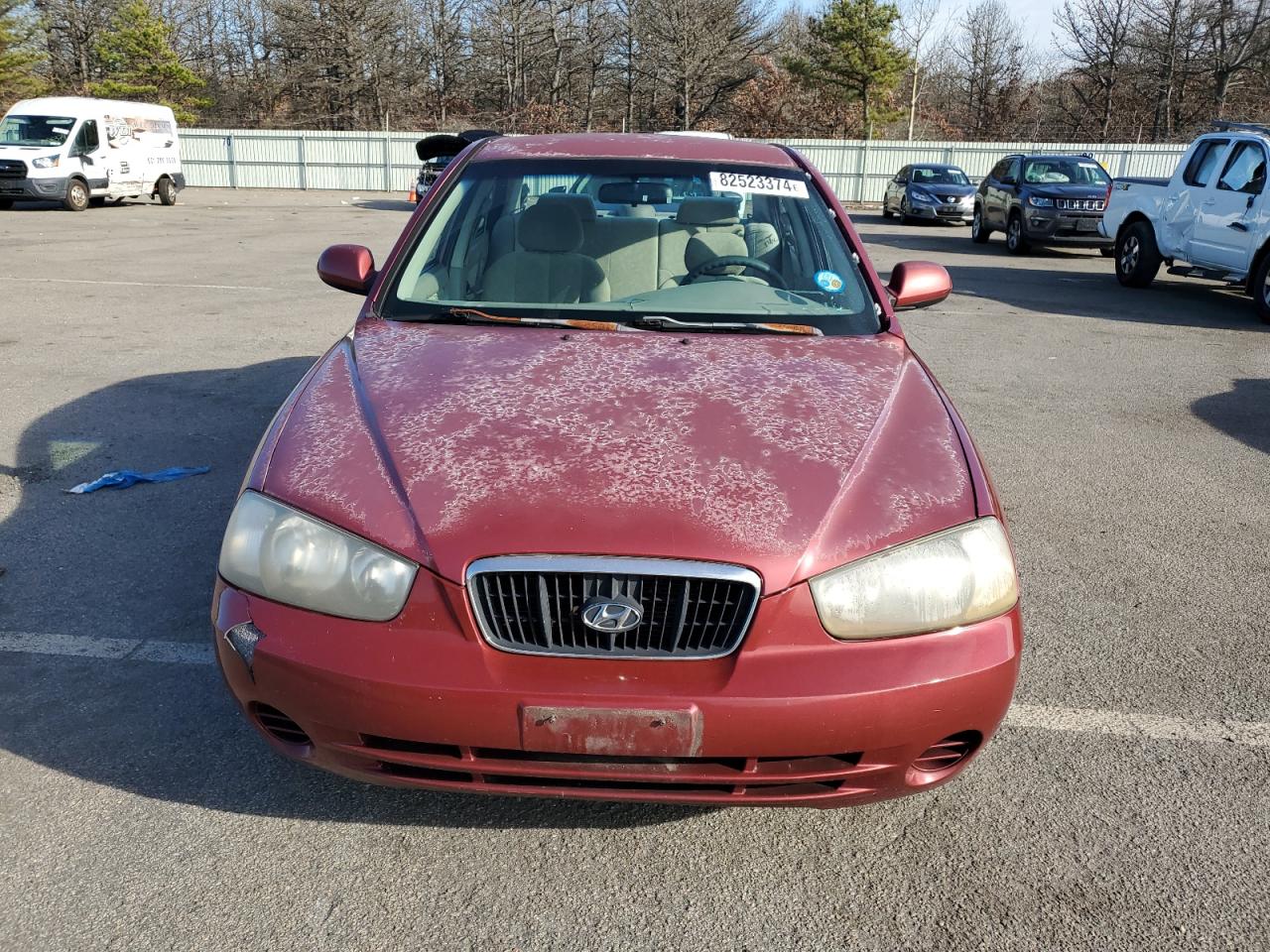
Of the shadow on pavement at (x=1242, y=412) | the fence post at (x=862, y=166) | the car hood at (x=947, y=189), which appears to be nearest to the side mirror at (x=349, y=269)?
the shadow on pavement at (x=1242, y=412)

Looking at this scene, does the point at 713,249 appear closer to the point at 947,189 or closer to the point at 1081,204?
the point at 1081,204

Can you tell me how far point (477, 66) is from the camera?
53.5 meters

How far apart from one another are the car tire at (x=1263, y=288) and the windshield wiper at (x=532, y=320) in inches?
394

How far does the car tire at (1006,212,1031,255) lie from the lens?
17734 mm

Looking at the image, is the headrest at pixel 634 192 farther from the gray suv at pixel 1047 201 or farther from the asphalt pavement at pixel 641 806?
the gray suv at pixel 1047 201

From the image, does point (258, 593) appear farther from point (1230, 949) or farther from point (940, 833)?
point (1230, 949)

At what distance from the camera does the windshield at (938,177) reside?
24.8m

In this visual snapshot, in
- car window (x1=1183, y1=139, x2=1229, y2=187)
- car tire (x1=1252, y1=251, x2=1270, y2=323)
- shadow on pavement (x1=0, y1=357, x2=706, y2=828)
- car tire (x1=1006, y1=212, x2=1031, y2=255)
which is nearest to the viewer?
shadow on pavement (x1=0, y1=357, x2=706, y2=828)

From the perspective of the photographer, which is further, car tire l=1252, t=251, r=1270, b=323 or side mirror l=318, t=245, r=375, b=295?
car tire l=1252, t=251, r=1270, b=323

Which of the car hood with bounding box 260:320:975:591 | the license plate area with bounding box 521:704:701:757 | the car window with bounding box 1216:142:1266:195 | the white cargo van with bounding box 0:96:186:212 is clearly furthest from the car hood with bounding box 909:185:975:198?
the license plate area with bounding box 521:704:701:757

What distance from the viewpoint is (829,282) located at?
3543 millimetres

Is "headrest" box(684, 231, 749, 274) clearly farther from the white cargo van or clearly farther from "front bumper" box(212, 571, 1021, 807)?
the white cargo van

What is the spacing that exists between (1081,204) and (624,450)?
17096mm

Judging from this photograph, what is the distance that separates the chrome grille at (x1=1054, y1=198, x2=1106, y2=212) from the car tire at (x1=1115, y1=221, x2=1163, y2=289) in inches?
132
